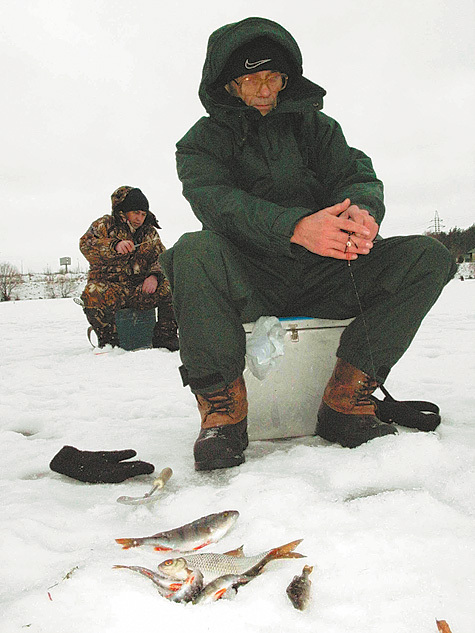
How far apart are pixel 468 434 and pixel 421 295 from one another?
542 millimetres

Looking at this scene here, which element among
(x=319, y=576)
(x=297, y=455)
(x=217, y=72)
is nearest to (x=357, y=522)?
(x=319, y=576)

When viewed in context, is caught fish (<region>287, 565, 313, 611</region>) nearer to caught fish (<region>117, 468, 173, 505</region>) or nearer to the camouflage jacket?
caught fish (<region>117, 468, 173, 505</region>)

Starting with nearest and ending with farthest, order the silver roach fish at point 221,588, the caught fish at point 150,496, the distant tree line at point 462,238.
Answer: the silver roach fish at point 221,588 → the caught fish at point 150,496 → the distant tree line at point 462,238

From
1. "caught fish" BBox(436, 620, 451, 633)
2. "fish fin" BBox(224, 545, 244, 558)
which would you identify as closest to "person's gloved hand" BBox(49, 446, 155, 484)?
"fish fin" BBox(224, 545, 244, 558)

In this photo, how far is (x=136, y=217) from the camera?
5.07m

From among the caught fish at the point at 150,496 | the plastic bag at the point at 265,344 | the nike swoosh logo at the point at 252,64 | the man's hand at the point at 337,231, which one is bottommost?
the caught fish at the point at 150,496

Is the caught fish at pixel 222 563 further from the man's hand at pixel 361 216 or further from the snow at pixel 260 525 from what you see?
the man's hand at pixel 361 216

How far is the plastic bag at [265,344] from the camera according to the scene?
1865 mm

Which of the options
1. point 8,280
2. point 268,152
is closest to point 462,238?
point 8,280

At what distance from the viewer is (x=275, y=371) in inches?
76.8

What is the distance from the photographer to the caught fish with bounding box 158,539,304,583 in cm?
98

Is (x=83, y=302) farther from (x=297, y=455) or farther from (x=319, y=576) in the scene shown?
(x=319, y=576)

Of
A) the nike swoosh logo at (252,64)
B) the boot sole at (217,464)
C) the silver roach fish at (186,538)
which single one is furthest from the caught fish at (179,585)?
the nike swoosh logo at (252,64)

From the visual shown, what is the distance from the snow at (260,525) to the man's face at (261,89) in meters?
1.32
